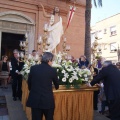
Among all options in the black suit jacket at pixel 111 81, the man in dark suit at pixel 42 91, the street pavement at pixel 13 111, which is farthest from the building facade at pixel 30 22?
the man in dark suit at pixel 42 91

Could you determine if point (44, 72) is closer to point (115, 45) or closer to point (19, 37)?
point (19, 37)

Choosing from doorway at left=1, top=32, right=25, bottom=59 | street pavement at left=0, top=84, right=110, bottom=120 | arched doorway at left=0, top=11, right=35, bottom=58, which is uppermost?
arched doorway at left=0, top=11, right=35, bottom=58

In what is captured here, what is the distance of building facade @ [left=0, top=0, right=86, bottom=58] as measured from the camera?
39.8 feet

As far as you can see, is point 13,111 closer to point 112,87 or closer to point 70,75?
point 70,75

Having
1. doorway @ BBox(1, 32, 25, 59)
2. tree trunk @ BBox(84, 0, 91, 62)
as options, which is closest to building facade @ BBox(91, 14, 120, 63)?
doorway @ BBox(1, 32, 25, 59)

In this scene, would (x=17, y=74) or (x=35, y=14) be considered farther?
(x=35, y=14)

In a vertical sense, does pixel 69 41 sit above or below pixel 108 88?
above

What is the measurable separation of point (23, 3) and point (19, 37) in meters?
2.31

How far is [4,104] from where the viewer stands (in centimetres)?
779

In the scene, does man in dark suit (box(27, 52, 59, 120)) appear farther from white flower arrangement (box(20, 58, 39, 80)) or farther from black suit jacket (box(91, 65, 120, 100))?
white flower arrangement (box(20, 58, 39, 80))

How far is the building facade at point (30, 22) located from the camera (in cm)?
1212

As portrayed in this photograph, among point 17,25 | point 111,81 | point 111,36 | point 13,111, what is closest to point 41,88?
point 111,81

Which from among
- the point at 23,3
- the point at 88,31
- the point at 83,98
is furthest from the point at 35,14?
the point at 83,98

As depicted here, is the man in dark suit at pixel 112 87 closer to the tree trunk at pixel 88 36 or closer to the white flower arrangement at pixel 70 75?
the white flower arrangement at pixel 70 75
